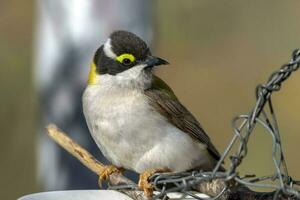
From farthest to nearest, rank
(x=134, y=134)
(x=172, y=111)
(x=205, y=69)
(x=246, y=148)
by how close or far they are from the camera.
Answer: (x=205, y=69) < (x=172, y=111) < (x=134, y=134) < (x=246, y=148)

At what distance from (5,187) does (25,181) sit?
0.98ft

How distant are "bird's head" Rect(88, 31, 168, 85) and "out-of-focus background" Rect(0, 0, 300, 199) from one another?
1553 mm

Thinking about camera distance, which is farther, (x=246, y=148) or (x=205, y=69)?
(x=205, y=69)

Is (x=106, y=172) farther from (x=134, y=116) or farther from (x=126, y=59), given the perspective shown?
(x=126, y=59)

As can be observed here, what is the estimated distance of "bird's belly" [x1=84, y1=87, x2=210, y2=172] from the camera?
608cm

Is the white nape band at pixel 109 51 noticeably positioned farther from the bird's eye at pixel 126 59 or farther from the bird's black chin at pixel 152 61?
the bird's black chin at pixel 152 61

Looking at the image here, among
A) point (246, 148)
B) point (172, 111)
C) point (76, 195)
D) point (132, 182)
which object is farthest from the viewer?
point (172, 111)

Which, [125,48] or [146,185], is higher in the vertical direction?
[125,48]

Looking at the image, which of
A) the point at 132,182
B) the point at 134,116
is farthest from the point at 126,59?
the point at 132,182

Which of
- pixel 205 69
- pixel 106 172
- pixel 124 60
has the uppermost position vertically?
pixel 124 60

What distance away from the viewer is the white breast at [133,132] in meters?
6.08

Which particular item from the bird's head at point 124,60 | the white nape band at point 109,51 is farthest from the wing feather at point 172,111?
the white nape band at point 109,51

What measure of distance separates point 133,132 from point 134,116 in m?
0.11

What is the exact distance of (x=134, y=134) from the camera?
6.07 metres
